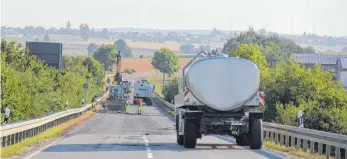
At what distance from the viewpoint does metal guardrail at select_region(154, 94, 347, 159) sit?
2106cm

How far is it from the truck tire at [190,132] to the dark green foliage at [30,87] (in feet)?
54.2

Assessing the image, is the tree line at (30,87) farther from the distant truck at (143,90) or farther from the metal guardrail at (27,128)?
the distant truck at (143,90)

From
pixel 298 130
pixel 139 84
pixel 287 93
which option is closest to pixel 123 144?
pixel 298 130

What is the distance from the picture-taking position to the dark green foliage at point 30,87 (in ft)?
133

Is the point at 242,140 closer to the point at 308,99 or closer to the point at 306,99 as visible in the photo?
the point at 308,99

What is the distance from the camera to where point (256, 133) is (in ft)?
83.3

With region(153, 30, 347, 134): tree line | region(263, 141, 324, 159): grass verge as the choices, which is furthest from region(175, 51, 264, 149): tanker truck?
region(153, 30, 347, 134): tree line

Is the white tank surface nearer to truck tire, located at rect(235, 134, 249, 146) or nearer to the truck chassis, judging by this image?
the truck chassis

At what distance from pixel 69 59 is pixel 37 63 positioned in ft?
236

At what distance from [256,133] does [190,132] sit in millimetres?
2233

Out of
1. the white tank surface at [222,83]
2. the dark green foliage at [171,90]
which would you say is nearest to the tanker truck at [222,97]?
the white tank surface at [222,83]

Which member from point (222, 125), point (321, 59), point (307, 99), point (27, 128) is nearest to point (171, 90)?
point (321, 59)

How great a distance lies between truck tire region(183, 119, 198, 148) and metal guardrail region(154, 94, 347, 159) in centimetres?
356

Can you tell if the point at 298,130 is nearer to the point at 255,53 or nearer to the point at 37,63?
the point at 37,63
